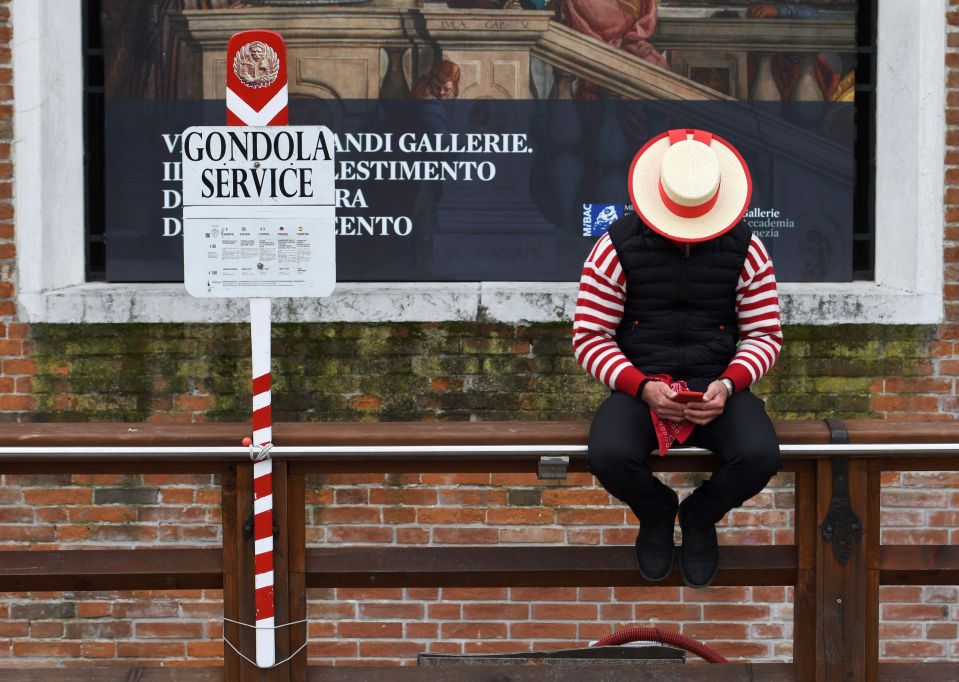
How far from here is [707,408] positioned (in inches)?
133

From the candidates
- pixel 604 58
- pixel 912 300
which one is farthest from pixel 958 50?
pixel 604 58

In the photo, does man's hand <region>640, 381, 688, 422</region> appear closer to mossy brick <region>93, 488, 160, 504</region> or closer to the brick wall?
the brick wall

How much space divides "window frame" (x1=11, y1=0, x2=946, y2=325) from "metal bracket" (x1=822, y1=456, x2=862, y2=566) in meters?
1.98

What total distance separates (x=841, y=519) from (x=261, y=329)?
180cm

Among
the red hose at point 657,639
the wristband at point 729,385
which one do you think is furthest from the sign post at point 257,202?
the red hose at point 657,639

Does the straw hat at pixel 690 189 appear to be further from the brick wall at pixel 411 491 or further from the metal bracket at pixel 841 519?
the brick wall at pixel 411 491

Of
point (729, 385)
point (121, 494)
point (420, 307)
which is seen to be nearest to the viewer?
point (729, 385)

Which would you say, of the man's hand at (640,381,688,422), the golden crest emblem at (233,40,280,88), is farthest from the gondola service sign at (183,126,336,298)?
the man's hand at (640,381,688,422)

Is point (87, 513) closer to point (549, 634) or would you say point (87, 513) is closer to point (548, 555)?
point (549, 634)

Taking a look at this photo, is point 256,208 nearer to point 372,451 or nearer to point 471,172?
point 372,451

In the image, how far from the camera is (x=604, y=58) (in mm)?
5430

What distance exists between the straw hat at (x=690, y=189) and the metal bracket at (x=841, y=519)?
78 cm

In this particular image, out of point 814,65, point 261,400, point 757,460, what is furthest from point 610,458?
point 814,65

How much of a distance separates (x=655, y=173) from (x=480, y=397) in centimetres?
205
